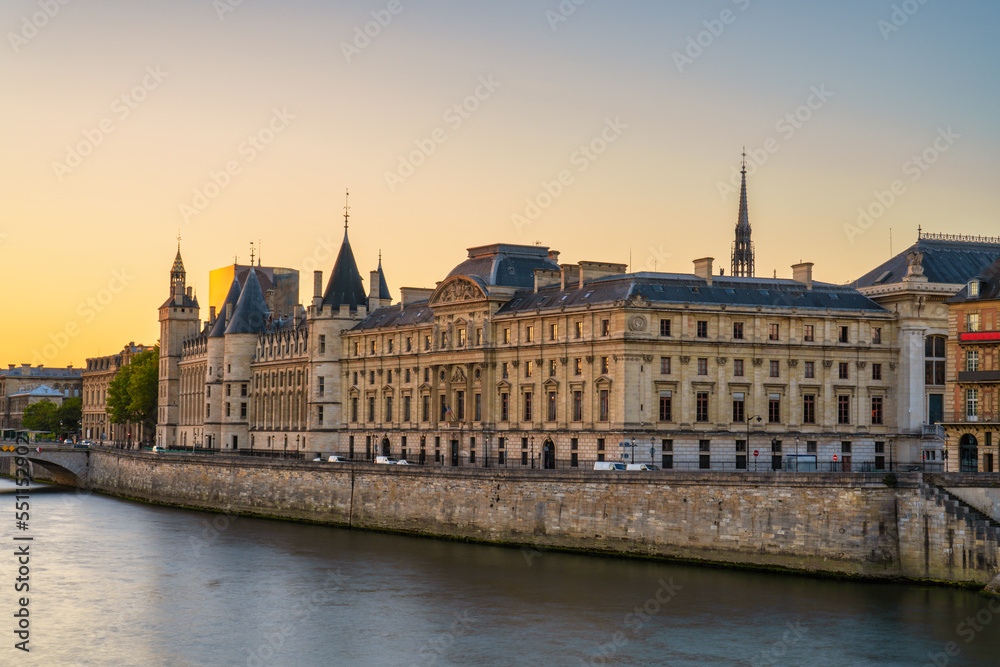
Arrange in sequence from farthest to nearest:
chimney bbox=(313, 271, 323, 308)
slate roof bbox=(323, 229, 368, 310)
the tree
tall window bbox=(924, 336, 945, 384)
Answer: the tree
chimney bbox=(313, 271, 323, 308)
slate roof bbox=(323, 229, 368, 310)
tall window bbox=(924, 336, 945, 384)

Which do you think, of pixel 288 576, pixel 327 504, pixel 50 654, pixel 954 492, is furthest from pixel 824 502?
pixel 327 504

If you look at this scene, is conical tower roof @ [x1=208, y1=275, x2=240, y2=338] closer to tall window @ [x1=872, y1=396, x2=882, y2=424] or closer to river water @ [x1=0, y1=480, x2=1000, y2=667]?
river water @ [x1=0, y1=480, x2=1000, y2=667]

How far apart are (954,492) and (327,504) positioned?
38446mm

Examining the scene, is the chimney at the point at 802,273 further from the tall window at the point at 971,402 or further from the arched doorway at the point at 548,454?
the tall window at the point at 971,402

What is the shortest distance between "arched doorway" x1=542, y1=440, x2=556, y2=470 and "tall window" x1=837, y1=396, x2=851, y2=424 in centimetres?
1639

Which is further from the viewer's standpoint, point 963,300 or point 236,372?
point 236,372

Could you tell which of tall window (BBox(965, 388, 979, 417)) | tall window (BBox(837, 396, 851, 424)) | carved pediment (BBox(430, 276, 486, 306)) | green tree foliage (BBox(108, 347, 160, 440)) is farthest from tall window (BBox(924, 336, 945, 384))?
green tree foliage (BBox(108, 347, 160, 440))

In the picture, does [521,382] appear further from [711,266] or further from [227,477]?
[227,477]

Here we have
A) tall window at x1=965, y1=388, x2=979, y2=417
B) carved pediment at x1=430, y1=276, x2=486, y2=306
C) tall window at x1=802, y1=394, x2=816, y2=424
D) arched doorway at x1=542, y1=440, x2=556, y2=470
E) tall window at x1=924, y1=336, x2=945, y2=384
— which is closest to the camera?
tall window at x1=965, y1=388, x2=979, y2=417

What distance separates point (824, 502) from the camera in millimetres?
51812

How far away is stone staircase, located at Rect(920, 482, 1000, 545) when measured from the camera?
4747cm

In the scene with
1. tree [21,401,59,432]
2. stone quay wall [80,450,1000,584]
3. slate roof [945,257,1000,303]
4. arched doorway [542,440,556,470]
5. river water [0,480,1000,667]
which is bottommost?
river water [0,480,1000,667]

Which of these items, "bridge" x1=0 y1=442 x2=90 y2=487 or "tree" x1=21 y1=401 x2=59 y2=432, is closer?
"bridge" x1=0 y1=442 x2=90 y2=487

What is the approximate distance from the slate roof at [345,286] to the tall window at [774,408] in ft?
136
